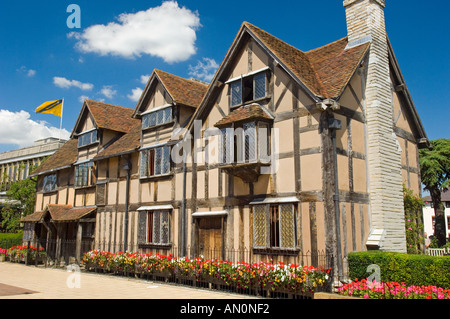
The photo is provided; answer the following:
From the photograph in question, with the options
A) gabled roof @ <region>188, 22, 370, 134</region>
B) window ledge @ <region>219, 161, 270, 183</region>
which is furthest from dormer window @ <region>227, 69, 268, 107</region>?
window ledge @ <region>219, 161, 270, 183</region>

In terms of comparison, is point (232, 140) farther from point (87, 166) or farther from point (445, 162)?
point (445, 162)

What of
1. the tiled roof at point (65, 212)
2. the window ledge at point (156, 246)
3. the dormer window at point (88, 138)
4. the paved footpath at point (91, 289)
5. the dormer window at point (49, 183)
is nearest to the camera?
the paved footpath at point (91, 289)

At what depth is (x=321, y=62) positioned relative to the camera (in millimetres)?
16344

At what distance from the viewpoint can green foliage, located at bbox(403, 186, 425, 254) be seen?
52.6ft

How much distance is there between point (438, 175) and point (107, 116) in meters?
28.7

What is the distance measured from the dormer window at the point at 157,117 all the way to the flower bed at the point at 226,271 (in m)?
6.35

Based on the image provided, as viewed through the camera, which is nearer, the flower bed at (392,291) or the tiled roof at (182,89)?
the flower bed at (392,291)

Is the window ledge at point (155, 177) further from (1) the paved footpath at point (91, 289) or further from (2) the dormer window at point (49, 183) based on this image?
(2) the dormer window at point (49, 183)

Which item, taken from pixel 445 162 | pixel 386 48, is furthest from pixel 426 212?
pixel 386 48

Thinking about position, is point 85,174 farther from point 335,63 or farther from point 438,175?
point 438,175

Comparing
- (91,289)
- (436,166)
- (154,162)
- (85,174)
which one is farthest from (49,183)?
(436,166)

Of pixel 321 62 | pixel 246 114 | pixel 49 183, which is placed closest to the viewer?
pixel 246 114

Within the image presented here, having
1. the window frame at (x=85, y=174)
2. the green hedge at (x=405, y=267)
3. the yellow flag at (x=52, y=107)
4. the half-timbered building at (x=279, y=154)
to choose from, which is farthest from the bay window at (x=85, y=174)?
the green hedge at (x=405, y=267)

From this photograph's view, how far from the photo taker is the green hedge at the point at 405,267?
449 inches
